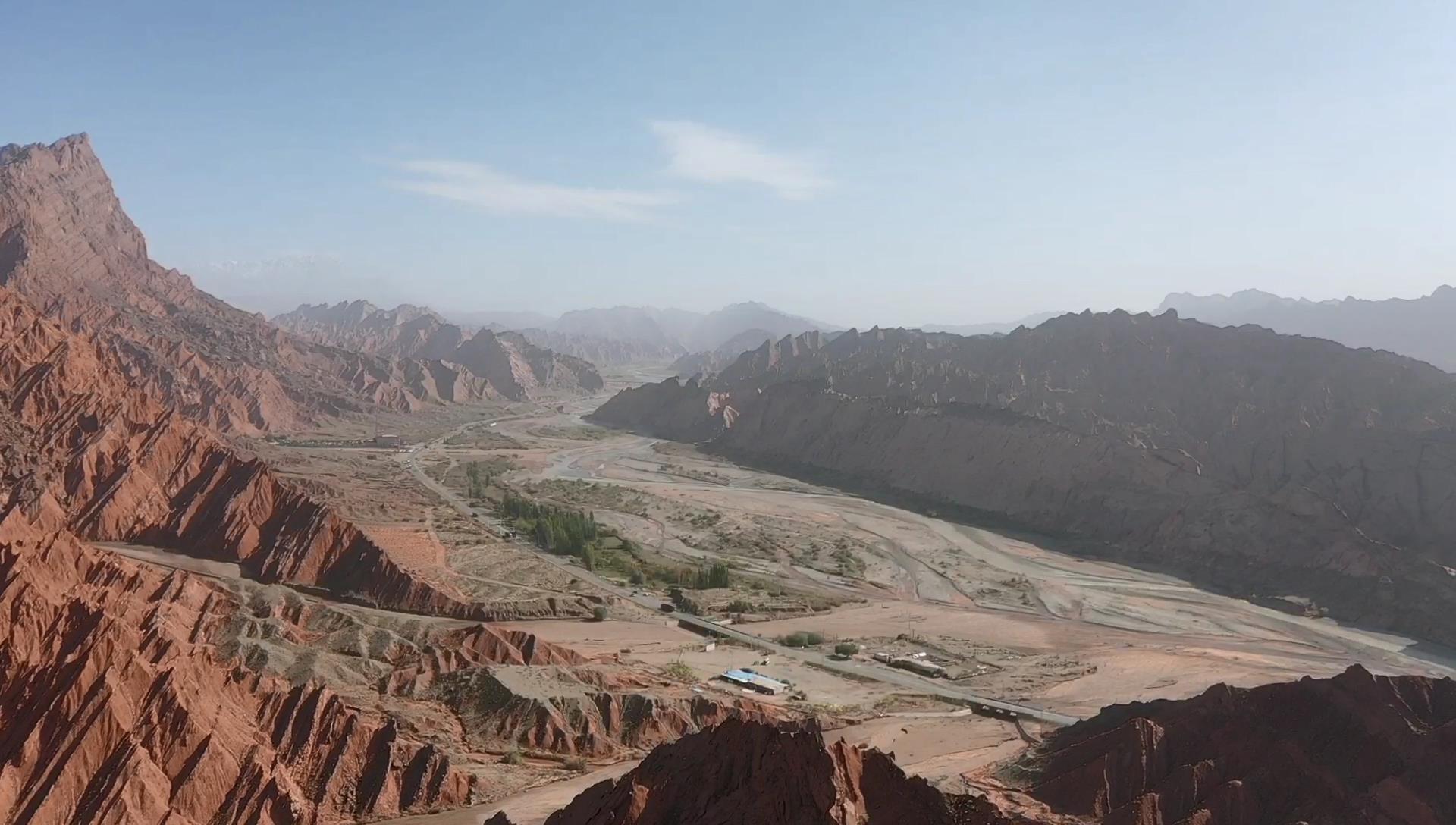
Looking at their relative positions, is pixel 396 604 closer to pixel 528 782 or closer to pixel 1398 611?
pixel 528 782

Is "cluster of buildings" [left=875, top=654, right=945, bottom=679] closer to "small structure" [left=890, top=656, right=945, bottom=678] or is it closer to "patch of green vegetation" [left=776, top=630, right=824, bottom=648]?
"small structure" [left=890, top=656, right=945, bottom=678]

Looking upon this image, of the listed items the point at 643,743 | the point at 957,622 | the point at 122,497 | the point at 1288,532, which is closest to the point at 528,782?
the point at 643,743

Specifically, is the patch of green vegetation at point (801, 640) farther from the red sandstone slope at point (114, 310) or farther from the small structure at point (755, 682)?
the red sandstone slope at point (114, 310)

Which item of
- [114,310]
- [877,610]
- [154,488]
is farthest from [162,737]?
[114,310]

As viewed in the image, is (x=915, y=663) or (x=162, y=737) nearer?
(x=162, y=737)

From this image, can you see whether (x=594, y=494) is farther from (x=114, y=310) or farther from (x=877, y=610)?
(x=114, y=310)

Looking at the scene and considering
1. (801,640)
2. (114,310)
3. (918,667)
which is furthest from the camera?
(114,310)

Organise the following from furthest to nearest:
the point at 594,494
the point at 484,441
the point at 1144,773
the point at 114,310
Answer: the point at 484,441, the point at 114,310, the point at 594,494, the point at 1144,773

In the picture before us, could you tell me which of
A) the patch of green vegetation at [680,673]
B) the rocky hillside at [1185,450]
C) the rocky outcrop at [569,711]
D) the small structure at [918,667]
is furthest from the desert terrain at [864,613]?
the rocky hillside at [1185,450]
